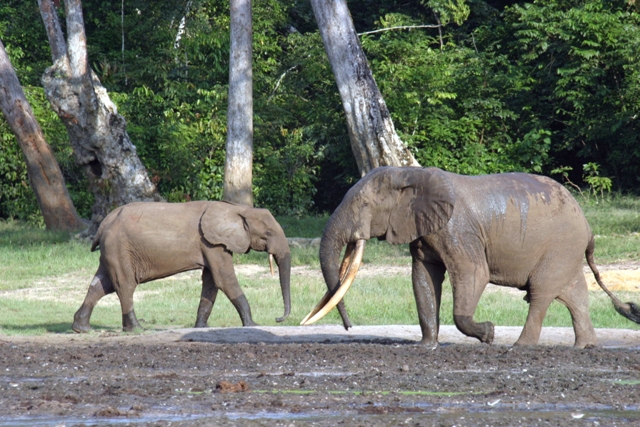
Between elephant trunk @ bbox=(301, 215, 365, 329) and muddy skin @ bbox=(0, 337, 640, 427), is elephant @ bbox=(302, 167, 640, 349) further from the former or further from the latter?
muddy skin @ bbox=(0, 337, 640, 427)

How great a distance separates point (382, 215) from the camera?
9.52m

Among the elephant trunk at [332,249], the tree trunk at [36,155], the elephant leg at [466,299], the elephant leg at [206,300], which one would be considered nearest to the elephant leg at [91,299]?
the elephant leg at [206,300]

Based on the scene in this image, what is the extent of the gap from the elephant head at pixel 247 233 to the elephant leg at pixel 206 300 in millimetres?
479

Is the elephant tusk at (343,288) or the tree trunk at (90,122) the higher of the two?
the tree trunk at (90,122)

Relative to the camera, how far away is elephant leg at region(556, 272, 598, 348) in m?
9.80

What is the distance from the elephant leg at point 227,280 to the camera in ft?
40.1

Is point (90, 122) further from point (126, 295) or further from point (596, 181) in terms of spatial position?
point (596, 181)

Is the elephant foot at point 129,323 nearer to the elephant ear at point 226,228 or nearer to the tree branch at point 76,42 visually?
the elephant ear at point 226,228

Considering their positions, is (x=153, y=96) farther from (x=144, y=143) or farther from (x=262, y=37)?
(x=262, y=37)

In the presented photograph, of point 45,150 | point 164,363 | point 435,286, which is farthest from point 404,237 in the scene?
point 45,150

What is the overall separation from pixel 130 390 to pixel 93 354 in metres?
2.13

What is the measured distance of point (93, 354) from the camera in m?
9.37

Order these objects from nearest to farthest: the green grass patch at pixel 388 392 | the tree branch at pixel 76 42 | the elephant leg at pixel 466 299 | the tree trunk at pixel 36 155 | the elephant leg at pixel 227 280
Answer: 1. the green grass patch at pixel 388 392
2. the elephant leg at pixel 466 299
3. the elephant leg at pixel 227 280
4. the tree branch at pixel 76 42
5. the tree trunk at pixel 36 155

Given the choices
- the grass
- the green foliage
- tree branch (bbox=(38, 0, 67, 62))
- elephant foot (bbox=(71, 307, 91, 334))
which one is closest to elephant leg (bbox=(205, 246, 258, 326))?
the grass
